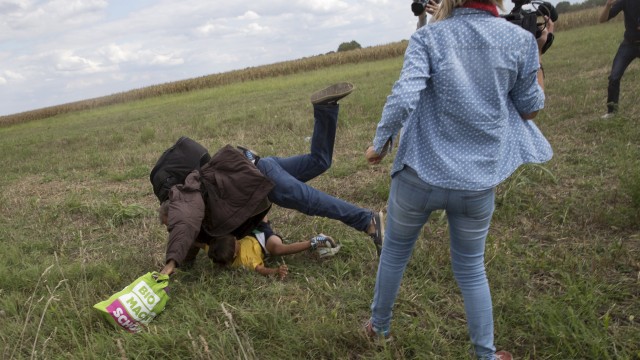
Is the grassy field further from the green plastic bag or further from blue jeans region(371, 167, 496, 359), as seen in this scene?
blue jeans region(371, 167, 496, 359)

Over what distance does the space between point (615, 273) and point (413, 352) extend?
1375 millimetres

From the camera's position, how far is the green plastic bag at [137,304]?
2793 mm

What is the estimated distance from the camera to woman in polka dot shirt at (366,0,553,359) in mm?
1714

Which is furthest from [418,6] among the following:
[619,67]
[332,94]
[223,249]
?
[619,67]

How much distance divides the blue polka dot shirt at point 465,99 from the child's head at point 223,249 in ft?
5.75

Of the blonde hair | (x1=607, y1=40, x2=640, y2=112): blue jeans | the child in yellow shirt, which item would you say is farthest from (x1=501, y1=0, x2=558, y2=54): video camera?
(x1=607, y1=40, x2=640, y2=112): blue jeans

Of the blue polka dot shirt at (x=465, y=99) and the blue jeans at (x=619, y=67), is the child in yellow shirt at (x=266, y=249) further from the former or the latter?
the blue jeans at (x=619, y=67)

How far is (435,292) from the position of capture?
2.85 metres

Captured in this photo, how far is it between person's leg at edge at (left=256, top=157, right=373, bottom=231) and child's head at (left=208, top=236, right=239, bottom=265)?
423 mm

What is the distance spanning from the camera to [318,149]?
3.42m

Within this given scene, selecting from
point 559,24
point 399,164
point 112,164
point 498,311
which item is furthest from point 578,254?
point 559,24

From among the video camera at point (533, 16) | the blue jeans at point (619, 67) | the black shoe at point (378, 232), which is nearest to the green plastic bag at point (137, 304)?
the black shoe at point (378, 232)

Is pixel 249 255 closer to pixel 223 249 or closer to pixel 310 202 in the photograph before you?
pixel 223 249

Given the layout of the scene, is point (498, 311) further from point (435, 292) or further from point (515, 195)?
point (515, 195)
